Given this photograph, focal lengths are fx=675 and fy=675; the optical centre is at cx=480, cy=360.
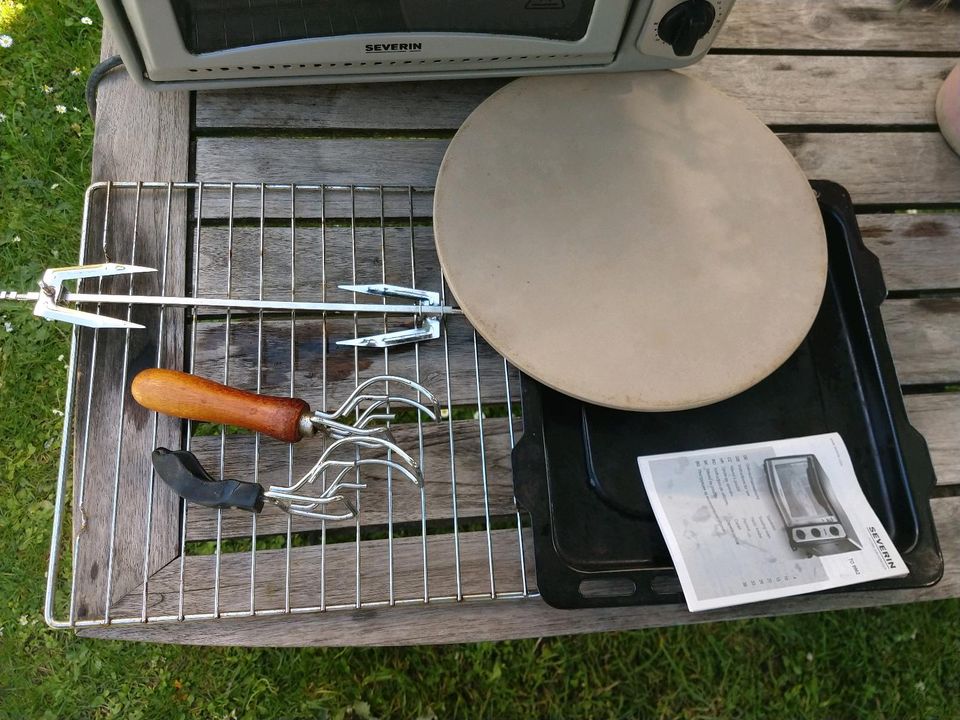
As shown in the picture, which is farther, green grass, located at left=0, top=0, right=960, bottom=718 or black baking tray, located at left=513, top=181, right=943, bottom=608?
green grass, located at left=0, top=0, right=960, bottom=718

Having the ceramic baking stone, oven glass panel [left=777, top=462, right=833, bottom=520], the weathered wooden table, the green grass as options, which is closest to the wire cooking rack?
the weathered wooden table

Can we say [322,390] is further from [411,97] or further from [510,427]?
[411,97]

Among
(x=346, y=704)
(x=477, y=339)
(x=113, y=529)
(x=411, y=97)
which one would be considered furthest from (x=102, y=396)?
(x=346, y=704)

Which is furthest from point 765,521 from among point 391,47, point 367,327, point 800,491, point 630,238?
point 391,47

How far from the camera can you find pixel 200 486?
0.62 m

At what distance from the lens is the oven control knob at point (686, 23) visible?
0.72 m

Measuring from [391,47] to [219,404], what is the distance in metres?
0.41

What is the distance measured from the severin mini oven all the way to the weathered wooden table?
0.12 m

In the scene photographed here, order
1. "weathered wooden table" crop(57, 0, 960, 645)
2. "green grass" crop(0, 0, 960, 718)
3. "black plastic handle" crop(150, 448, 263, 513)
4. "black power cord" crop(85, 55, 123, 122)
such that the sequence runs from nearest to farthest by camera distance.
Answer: "black plastic handle" crop(150, 448, 263, 513) → "weathered wooden table" crop(57, 0, 960, 645) → "black power cord" crop(85, 55, 123, 122) → "green grass" crop(0, 0, 960, 718)

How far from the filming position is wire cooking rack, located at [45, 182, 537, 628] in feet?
2.27

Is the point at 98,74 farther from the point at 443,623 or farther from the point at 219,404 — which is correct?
the point at 443,623

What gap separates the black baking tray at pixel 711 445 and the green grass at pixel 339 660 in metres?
0.50

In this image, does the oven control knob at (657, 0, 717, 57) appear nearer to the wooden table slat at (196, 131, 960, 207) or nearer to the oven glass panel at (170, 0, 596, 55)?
the oven glass panel at (170, 0, 596, 55)

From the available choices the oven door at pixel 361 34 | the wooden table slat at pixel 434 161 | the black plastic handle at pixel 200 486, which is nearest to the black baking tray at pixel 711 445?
the wooden table slat at pixel 434 161
